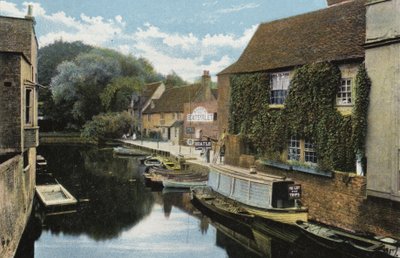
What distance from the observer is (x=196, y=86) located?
52188 mm

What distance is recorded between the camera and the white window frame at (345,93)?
15.8 m

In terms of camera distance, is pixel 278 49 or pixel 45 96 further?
pixel 45 96

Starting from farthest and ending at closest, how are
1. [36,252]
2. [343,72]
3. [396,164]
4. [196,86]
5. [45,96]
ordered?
[45,96]
[196,86]
[343,72]
[36,252]
[396,164]

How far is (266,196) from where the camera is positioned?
53.2 ft

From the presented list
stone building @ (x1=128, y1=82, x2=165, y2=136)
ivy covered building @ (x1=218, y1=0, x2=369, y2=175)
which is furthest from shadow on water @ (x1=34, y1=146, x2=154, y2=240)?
stone building @ (x1=128, y1=82, x2=165, y2=136)

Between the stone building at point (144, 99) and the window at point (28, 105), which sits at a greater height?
the stone building at point (144, 99)

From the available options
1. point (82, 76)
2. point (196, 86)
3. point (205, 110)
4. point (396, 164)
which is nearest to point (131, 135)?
point (82, 76)

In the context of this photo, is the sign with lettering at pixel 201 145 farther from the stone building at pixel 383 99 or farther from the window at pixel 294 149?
the stone building at pixel 383 99

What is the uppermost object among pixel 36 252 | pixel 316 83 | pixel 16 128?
pixel 316 83

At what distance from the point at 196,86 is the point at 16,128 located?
128 feet

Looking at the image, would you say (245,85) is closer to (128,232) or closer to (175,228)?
(175,228)

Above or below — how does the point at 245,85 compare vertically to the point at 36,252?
above

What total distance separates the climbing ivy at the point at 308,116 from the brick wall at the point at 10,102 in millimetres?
11644

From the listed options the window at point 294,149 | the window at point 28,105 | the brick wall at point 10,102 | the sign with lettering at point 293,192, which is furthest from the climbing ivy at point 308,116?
→ the brick wall at point 10,102
